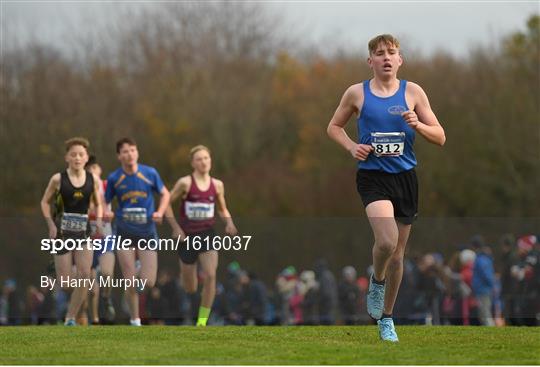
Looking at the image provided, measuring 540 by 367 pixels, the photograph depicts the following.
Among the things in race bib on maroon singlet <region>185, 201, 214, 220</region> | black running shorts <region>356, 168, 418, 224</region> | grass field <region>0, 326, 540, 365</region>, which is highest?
race bib on maroon singlet <region>185, 201, 214, 220</region>

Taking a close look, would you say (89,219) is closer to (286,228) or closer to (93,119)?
(286,228)

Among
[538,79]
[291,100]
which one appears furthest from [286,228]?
[291,100]

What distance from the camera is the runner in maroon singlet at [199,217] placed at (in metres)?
17.3

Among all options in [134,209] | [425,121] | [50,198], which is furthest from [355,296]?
[425,121]

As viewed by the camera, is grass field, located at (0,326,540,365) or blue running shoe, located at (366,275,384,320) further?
blue running shoe, located at (366,275,384,320)

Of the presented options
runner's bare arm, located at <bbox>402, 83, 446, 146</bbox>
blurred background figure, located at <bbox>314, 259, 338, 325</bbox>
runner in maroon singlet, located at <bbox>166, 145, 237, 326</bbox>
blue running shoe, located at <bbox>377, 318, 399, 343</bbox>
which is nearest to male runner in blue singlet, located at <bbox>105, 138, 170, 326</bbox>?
runner in maroon singlet, located at <bbox>166, 145, 237, 326</bbox>

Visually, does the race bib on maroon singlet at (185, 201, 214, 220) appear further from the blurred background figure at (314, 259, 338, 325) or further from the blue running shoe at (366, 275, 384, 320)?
the blue running shoe at (366, 275, 384, 320)

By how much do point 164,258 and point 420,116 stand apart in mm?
7016

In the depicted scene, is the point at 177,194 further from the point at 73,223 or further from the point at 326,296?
the point at 326,296

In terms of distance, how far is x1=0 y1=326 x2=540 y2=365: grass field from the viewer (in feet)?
35.0

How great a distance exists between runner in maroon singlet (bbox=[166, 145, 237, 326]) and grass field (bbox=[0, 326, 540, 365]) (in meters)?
2.98

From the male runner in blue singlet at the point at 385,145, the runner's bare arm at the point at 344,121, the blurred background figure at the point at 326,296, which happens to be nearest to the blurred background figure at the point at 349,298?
the blurred background figure at the point at 326,296

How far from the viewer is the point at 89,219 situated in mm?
17641

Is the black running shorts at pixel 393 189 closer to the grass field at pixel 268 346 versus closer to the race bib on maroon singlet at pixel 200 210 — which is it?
the grass field at pixel 268 346
